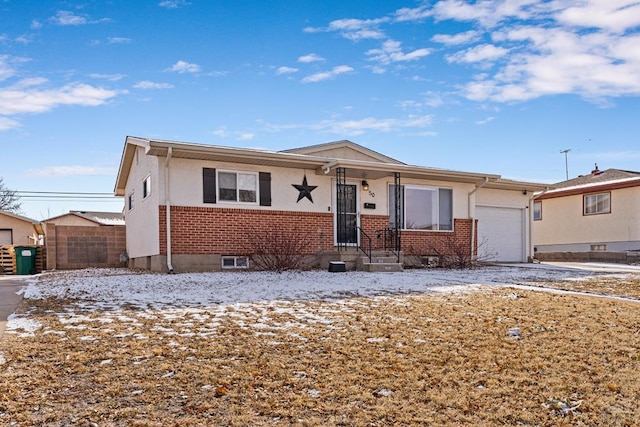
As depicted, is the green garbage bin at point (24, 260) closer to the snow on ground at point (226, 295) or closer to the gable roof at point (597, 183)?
the snow on ground at point (226, 295)

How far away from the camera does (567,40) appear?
1127cm

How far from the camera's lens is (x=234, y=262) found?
41.4 feet

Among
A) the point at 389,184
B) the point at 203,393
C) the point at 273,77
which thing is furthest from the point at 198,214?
the point at 203,393

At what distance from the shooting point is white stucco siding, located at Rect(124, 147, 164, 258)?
39.5 ft

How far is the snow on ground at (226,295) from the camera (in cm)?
549

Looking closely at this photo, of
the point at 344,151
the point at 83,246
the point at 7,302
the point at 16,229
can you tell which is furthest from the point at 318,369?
the point at 16,229

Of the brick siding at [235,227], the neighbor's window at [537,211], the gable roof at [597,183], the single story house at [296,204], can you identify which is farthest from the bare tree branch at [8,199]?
the gable roof at [597,183]

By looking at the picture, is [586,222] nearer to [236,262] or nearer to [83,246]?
[236,262]

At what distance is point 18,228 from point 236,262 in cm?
1870

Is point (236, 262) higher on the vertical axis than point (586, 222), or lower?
lower

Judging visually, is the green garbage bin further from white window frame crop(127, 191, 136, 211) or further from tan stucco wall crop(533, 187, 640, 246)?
tan stucco wall crop(533, 187, 640, 246)

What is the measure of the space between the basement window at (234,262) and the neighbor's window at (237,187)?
5.01 feet

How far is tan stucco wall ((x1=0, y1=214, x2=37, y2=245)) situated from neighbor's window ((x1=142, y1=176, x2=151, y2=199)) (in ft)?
48.9

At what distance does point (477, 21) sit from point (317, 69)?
14.4 ft
